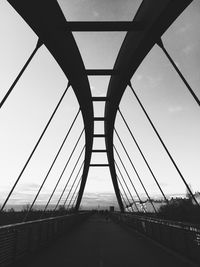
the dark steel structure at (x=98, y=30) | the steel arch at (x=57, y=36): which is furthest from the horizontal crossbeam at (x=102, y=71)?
the steel arch at (x=57, y=36)

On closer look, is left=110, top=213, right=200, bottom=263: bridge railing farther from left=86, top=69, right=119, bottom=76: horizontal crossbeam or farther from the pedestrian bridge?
left=86, top=69, right=119, bottom=76: horizontal crossbeam

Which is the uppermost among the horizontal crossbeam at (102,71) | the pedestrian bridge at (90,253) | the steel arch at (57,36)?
the horizontal crossbeam at (102,71)

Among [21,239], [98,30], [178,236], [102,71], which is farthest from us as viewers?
[102,71]

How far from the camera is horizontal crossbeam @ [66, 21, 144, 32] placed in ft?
29.6

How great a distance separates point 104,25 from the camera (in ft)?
29.8

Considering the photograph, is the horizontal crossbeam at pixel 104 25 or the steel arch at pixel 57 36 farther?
the horizontal crossbeam at pixel 104 25

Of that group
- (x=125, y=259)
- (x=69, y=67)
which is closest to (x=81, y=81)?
(x=69, y=67)

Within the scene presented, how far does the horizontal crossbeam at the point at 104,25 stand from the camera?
902 cm

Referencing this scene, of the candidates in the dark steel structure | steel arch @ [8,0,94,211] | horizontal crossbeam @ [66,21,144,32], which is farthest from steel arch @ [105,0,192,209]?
steel arch @ [8,0,94,211]

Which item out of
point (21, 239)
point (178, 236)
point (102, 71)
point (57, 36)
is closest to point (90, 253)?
point (21, 239)

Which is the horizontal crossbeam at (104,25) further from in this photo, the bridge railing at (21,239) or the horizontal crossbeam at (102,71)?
the bridge railing at (21,239)

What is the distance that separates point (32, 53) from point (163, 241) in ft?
23.5

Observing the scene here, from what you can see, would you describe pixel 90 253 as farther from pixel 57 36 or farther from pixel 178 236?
pixel 57 36

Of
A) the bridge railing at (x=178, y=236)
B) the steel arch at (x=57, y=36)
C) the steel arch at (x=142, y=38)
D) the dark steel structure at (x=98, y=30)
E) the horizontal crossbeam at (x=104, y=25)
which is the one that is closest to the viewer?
the bridge railing at (x=178, y=236)
